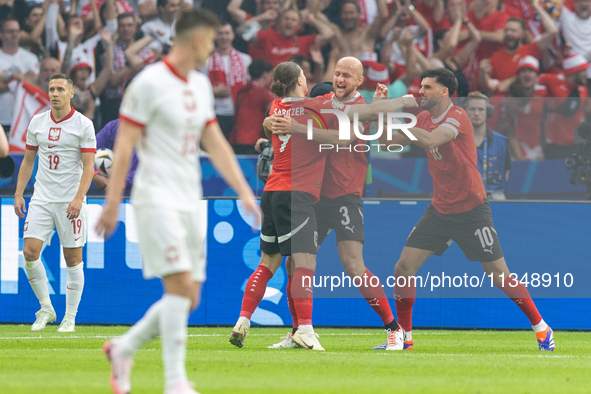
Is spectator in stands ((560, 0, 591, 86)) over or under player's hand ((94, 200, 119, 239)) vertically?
over

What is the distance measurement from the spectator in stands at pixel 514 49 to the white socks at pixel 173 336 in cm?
898

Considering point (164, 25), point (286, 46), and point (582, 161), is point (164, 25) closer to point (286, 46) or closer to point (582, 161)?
point (286, 46)

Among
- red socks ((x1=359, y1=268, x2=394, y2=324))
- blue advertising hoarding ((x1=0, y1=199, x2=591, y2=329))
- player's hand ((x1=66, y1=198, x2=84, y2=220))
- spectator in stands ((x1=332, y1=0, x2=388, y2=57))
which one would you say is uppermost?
spectator in stands ((x1=332, y1=0, x2=388, y2=57))

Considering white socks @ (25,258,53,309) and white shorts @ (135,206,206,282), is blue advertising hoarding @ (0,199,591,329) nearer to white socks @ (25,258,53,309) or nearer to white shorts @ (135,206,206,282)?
white socks @ (25,258,53,309)

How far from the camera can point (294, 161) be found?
6.36 meters

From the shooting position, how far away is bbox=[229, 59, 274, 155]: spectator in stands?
1076 centimetres

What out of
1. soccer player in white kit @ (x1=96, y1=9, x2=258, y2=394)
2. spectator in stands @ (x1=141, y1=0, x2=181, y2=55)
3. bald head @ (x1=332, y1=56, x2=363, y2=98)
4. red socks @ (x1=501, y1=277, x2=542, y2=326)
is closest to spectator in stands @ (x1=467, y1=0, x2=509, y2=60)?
spectator in stands @ (x1=141, y1=0, x2=181, y2=55)

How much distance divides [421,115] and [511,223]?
233 centimetres

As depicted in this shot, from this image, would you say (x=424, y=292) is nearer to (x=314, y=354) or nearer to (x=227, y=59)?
(x=314, y=354)

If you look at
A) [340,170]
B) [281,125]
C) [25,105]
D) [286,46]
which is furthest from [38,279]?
[286,46]

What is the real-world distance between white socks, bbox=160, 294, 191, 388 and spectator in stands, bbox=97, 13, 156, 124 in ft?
25.2

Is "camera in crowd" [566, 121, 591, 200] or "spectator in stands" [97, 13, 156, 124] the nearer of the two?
"camera in crowd" [566, 121, 591, 200]

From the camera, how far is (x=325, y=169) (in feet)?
21.9

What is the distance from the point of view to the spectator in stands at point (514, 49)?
11562 mm
